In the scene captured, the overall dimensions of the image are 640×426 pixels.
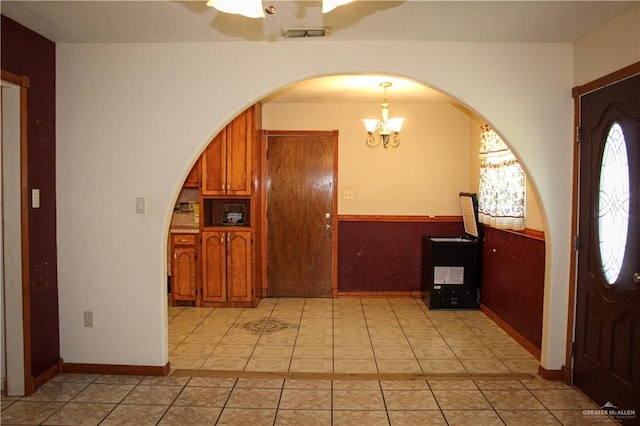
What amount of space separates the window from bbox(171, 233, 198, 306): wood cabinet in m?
3.18

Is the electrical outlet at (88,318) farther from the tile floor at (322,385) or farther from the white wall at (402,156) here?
the white wall at (402,156)

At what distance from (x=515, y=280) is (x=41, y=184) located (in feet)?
13.0

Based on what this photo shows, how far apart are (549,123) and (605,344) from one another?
4.90 feet

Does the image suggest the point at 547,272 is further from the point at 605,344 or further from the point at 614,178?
the point at 614,178

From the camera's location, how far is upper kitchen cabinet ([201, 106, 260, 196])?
5.32m

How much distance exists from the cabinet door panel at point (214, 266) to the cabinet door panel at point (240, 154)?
0.58m

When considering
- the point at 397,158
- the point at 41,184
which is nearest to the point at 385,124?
the point at 397,158

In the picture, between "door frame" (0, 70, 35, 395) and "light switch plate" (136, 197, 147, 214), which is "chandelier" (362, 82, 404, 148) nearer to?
"light switch plate" (136, 197, 147, 214)

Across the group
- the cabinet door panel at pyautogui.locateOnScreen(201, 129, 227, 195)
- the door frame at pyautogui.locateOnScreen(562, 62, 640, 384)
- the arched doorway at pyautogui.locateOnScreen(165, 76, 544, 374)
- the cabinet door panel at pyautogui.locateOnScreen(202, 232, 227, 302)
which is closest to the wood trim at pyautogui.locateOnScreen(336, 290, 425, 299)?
the arched doorway at pyautogui.locateOnScreen(165, 76, 544, 374)

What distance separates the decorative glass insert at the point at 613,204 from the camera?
9.20 feet

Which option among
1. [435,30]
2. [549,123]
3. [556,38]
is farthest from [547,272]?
[435,30]

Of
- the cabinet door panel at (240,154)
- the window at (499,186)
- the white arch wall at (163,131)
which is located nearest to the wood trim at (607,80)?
the white arch wall at (163,131)

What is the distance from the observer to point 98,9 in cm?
281

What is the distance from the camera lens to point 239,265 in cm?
536
